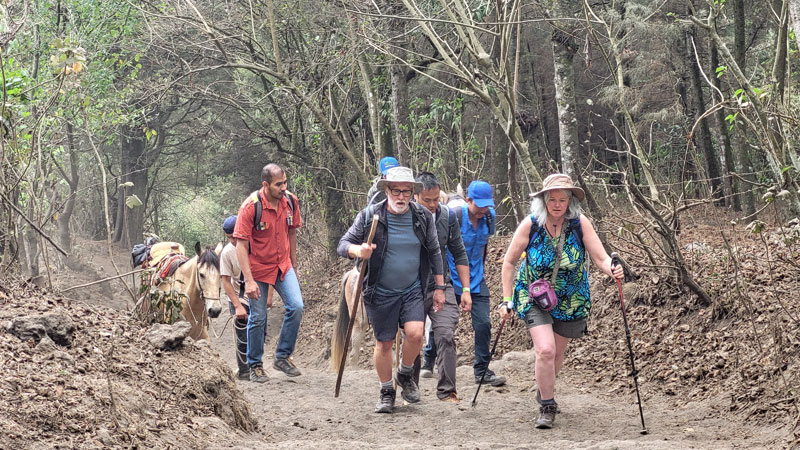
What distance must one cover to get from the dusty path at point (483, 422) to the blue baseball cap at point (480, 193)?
6.35 ft

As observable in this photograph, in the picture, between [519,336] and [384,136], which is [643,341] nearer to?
[519,336]

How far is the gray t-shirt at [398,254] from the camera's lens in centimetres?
779

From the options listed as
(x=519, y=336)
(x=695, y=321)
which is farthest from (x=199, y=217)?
(x=695, y=321)

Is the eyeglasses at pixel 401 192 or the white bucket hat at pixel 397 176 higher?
the white bucket hat at pixel 397 176

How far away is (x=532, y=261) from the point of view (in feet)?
23.8

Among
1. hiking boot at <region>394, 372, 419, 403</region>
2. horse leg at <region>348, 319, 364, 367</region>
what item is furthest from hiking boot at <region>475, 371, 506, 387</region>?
horse leg at <region>348, 319, 364, 367</region>

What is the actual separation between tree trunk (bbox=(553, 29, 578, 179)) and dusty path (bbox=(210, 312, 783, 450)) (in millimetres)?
3758

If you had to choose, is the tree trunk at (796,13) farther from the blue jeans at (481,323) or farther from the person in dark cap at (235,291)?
the person in dark cap at (235,291)

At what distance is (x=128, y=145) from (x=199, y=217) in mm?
12696

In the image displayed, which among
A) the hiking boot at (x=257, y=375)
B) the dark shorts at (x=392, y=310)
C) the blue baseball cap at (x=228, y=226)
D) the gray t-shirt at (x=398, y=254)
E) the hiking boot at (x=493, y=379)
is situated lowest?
the hiking boot at (x=493, y=379)

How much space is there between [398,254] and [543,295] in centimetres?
136

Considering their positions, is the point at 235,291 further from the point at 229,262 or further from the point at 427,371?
the point at 427,371

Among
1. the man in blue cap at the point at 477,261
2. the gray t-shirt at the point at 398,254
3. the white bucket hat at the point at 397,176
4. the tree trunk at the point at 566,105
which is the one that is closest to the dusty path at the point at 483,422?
the man in blue cap at the point at 477,261

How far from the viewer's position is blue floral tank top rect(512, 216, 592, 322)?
283 inches
